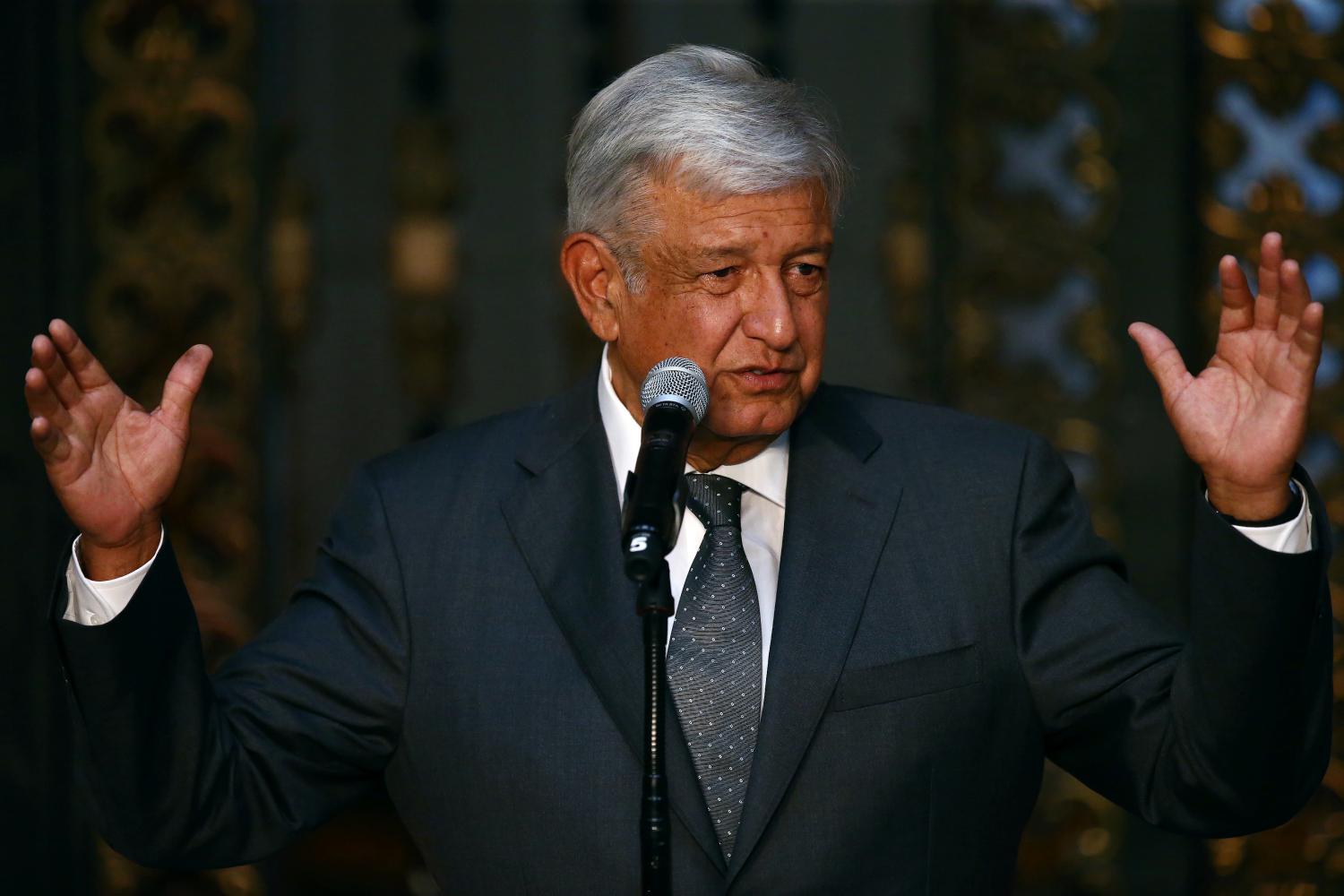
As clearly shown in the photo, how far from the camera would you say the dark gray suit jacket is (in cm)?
191

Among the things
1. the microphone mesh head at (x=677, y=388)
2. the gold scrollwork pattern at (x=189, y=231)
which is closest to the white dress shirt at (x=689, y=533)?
the microphone mesh head at (x=677, y=388)

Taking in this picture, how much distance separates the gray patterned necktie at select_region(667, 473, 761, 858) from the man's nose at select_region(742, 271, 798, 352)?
0.84 feet

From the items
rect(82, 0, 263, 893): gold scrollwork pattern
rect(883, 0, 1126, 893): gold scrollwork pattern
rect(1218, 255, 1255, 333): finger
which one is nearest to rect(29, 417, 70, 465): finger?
rect(1218, 255, 1255, 333): finger

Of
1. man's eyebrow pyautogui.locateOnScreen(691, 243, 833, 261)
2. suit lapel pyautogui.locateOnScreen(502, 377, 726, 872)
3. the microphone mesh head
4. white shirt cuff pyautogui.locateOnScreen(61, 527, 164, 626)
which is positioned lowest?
suit lapel pyautogui.locateOnScreen(502, 377, 726, 872)

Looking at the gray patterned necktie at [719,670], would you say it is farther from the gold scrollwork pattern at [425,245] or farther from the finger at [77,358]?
the gold scrollwork pattern at [425,245]

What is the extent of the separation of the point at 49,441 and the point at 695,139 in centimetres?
85

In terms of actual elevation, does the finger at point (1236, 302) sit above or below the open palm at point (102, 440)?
above

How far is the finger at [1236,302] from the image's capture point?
6.00 feet

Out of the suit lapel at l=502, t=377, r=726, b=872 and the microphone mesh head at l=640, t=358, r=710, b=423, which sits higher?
the microphone mesh head at l=640, t=358, r=710, b=423

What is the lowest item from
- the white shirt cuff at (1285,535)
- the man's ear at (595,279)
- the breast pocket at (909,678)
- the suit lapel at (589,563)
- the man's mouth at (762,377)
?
the breast pocket at (909,678)

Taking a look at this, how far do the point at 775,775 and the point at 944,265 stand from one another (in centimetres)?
276

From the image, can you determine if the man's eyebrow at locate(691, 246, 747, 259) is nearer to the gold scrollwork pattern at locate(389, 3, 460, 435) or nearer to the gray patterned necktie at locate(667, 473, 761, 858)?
the gray patterned necktie at locate(667, 473, 761, 858)

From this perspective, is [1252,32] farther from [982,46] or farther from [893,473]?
[893,473]

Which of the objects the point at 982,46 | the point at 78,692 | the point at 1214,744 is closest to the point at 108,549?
the point at 78,692
